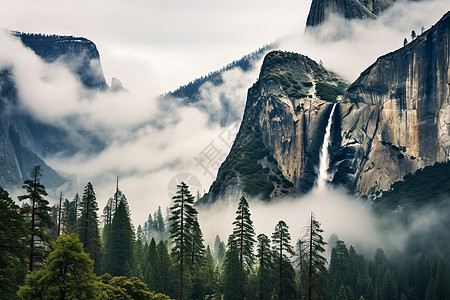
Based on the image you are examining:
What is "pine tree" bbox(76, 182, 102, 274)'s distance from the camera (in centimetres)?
6600

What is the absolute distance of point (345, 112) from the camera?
7584 inches

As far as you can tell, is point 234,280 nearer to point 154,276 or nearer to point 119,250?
point 154,276

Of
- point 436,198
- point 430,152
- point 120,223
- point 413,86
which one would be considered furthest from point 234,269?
point 413,86

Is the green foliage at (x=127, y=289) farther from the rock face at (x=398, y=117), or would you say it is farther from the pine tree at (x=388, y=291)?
the rock face at (x=398, y=117)

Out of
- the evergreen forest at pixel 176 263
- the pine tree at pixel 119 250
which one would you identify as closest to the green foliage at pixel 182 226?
the evergreen forest at pixel 176 263

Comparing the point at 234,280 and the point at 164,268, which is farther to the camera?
the point at 164,268

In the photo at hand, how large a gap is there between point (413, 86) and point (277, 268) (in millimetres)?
120513

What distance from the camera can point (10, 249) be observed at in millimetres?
37594

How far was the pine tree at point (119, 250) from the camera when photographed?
7025 cm

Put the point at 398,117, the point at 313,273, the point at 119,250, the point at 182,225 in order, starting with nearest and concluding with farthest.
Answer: the point at 313,273
the point at 182,225
the point at 119,250
the point at 398,117

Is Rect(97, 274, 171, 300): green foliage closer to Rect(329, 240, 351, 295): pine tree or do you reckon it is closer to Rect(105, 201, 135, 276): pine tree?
Rect(105, 201, 135, 276): pine tree

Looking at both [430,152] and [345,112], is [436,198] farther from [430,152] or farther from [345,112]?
[345,112]

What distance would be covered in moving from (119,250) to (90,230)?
6.98m

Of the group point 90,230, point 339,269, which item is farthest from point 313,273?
point 339,269
